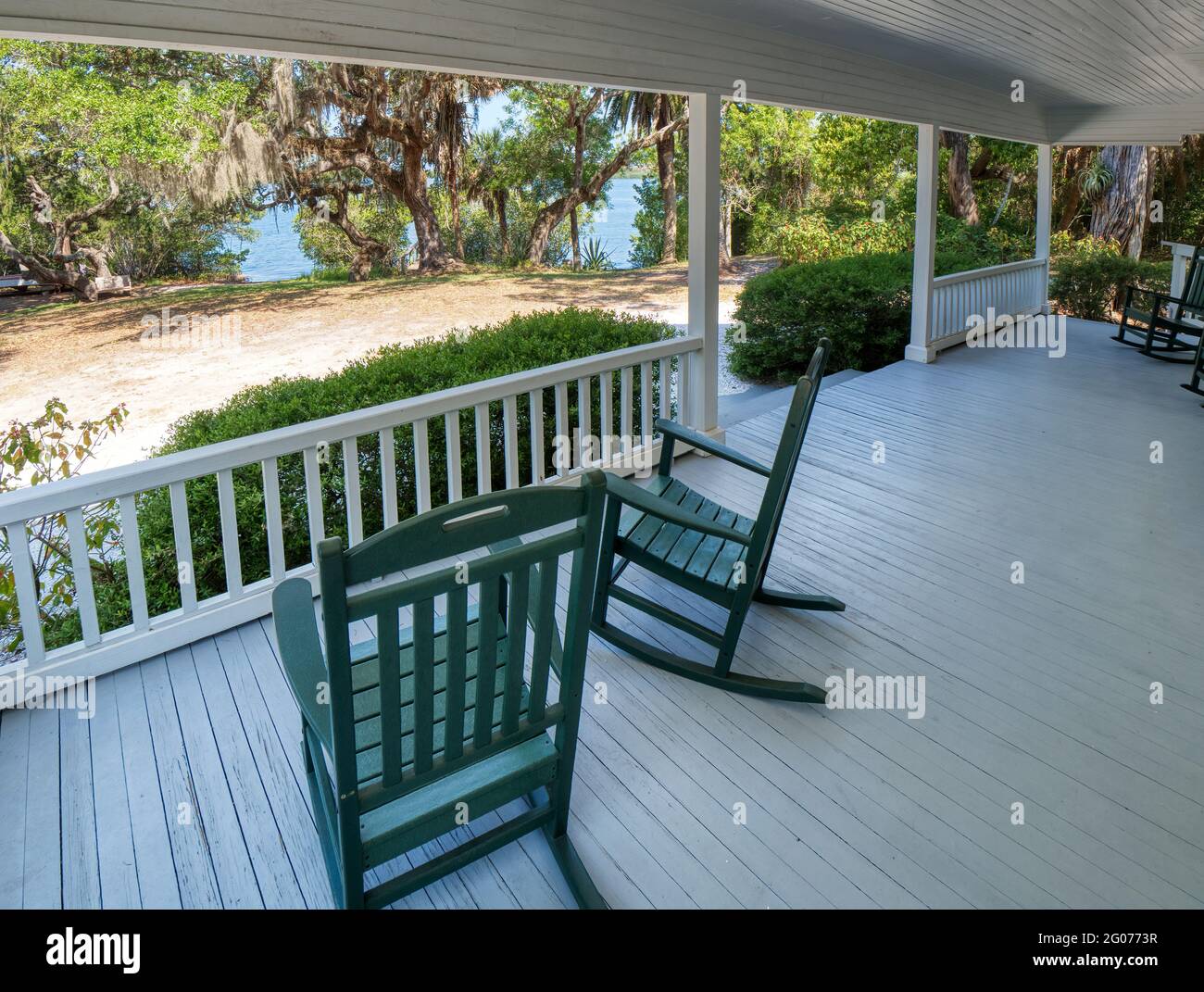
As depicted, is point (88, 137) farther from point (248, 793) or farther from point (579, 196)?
point (248, 793)

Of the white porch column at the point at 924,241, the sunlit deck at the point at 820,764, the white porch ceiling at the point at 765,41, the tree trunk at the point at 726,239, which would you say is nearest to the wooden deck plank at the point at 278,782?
the sunlit deck at the point at 820,764

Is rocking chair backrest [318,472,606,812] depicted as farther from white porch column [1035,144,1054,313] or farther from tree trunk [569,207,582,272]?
tree trunk [569,207,582,272]

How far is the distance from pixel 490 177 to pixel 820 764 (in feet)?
48.5

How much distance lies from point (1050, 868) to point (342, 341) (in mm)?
12481

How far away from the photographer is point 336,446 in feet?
15.9

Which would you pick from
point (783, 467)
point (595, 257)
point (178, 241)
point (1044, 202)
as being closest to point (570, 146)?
point (595, 257)

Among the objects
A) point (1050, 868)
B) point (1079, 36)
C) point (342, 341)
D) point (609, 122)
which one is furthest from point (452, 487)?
point (609, 122)

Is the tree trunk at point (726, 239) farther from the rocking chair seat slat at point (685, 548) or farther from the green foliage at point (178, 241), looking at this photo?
the rocking chair seat slat at point (685, 548)

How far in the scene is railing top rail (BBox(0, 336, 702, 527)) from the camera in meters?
2.47

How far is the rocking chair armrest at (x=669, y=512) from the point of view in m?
2.45

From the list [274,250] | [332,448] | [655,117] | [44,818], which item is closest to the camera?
[44,818]

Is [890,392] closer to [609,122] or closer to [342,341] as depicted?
[342,341]

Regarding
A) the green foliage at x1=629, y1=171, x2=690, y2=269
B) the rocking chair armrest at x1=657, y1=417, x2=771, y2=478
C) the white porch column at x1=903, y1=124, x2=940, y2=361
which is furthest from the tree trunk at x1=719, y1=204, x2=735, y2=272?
the rocking chair armrest at x1=657, y1=417, x2=771, y2=478

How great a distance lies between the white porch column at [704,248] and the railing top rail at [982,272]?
148 inches
